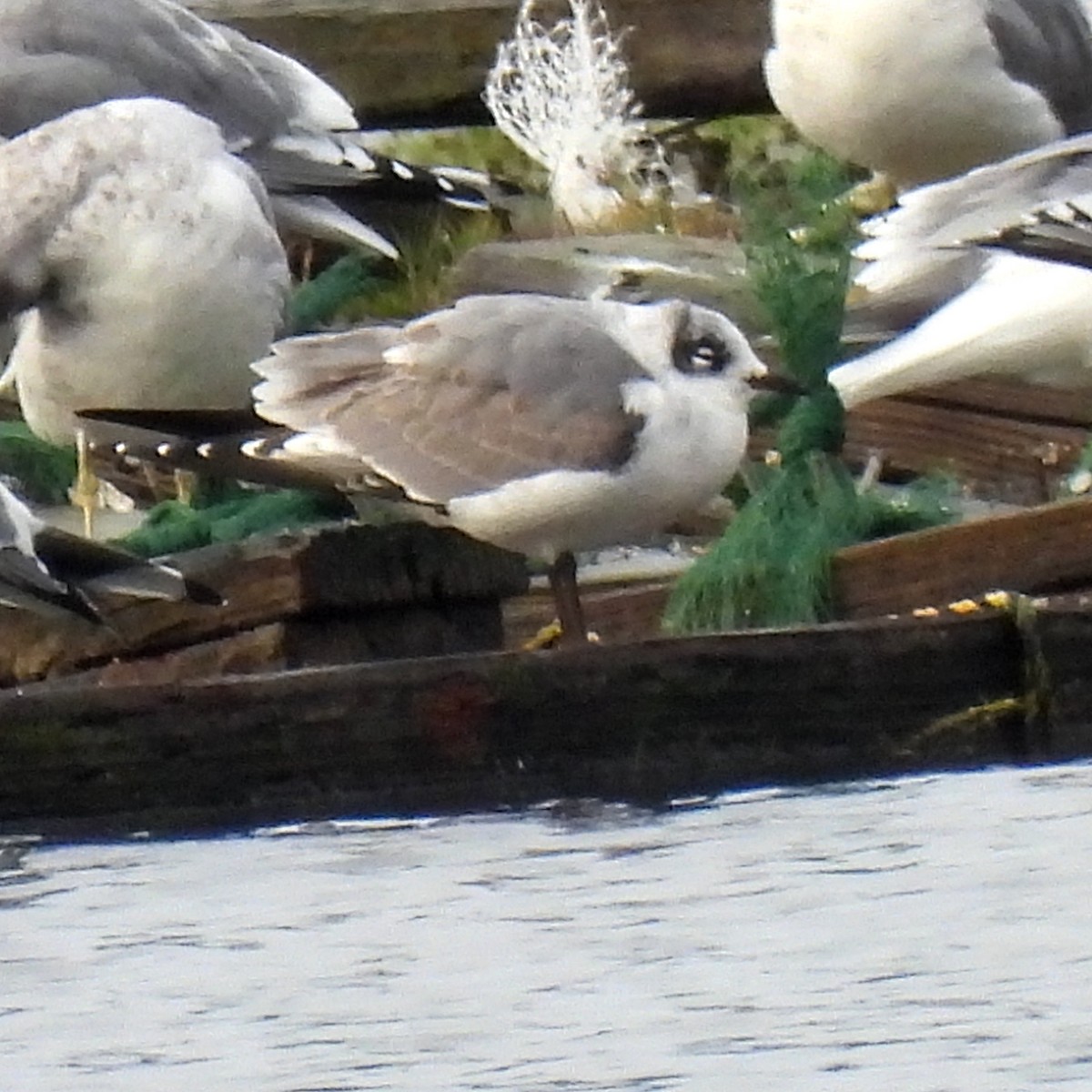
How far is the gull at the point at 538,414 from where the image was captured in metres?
6.71

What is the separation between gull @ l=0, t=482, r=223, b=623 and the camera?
632cm

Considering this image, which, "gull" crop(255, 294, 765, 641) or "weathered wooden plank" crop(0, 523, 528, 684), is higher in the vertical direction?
"gull" crop(255, 294, 765, 641)

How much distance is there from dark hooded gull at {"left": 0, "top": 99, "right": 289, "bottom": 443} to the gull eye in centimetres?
125

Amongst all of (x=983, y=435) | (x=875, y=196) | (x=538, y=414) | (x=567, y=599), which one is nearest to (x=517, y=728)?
(x=567, y=599)

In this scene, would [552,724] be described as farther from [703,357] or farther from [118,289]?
[118,289]

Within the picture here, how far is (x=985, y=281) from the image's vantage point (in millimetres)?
7930

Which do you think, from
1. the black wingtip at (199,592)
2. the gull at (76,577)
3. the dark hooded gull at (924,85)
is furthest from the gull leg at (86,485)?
the dark hooded gull at (924,85)

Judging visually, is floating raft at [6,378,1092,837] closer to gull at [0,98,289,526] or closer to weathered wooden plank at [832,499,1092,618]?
weathered wooden plank at [832,499,1092,618]

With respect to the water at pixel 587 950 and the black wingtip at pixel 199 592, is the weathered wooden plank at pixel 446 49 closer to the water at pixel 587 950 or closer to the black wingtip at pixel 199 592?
the black wingtip at pixel 199 592

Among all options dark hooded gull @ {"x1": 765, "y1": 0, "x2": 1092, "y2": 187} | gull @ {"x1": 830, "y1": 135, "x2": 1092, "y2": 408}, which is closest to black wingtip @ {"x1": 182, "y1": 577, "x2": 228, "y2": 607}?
gull @ {"x1": 830, "y1": 135, "x2": 1092, "y2": 408}

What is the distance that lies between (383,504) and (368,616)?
466mm

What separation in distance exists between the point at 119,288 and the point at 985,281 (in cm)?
156

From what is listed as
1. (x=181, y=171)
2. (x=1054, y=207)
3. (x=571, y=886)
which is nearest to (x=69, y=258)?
(x=181, y=171)

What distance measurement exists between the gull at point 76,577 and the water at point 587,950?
1.46ft
